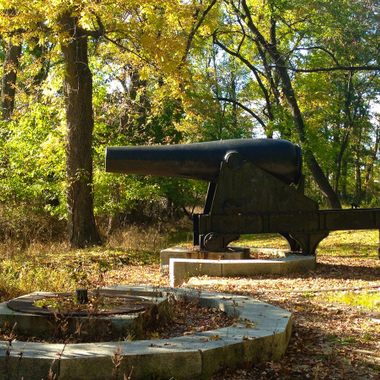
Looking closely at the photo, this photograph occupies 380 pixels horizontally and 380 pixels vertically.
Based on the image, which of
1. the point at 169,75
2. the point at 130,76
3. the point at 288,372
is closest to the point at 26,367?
the point at 288,372

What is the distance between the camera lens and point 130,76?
72.4ft

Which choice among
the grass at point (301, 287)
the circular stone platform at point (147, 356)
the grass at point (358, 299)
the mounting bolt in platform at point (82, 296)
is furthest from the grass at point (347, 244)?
the circular stone platform at point (147, 356)

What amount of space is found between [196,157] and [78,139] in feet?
16.2

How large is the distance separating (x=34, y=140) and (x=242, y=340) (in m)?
14.0

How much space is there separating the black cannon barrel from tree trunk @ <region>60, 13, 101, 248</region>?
4211mm

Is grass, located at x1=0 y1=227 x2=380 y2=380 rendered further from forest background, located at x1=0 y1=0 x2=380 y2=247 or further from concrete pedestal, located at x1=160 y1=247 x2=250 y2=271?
forest background, located at x1=0 y1=0 x2=380 y2=247

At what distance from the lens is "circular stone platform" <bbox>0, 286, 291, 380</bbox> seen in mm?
3910

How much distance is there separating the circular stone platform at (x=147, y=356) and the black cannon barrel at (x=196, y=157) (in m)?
6.21

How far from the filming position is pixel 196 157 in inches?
430

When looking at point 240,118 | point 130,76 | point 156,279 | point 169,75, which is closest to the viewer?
point 156,279

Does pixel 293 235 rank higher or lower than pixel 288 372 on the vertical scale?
higher

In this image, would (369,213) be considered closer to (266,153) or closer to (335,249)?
(266,153)

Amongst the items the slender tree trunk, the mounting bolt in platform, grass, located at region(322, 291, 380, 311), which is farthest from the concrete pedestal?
the slender tree trunk

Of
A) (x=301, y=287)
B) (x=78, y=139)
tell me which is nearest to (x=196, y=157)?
(x=301, y=287)
